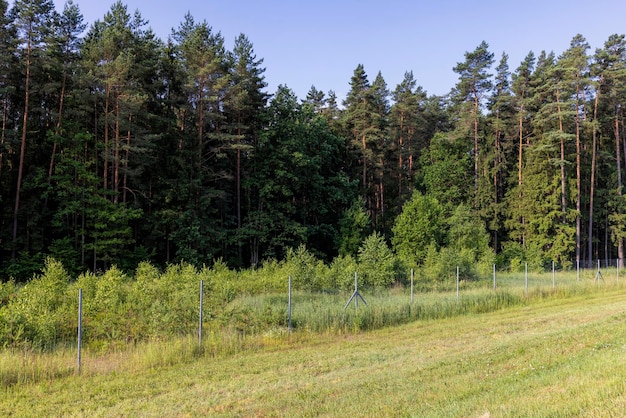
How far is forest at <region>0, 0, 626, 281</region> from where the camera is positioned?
83.2 ft

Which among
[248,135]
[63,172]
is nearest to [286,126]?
[248,135]

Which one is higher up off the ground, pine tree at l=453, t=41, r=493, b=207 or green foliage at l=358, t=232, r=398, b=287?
pine tree at l=453, t=41, r=493, b=207

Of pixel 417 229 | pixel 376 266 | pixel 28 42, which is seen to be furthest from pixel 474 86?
pixel 28 42

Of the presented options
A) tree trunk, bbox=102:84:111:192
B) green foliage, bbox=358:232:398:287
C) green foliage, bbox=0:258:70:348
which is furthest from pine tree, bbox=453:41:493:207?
green foliage, bbox=0:258:70:348

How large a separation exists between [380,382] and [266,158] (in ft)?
95.8

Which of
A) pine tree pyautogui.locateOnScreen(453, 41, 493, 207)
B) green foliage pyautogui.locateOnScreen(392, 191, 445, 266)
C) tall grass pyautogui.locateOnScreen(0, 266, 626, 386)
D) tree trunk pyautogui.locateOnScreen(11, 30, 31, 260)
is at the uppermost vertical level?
pine tree pyautogui.locateOnScreen(453, 41, 493, 207)

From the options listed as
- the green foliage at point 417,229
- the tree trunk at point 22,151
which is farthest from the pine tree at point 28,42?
the green foliage at point 417,229

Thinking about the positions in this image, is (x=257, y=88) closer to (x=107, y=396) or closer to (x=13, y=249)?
(x=13, y=249)

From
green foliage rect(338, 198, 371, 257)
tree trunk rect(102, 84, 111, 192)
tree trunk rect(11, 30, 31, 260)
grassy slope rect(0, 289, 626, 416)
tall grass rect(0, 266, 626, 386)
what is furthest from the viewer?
green foliage rect(338, 198, 371, 257)

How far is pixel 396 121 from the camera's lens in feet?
142

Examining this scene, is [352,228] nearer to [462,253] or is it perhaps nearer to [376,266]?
[462,253]

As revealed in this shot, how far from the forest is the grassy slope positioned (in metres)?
12.3

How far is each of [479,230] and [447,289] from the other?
1848 centimetres

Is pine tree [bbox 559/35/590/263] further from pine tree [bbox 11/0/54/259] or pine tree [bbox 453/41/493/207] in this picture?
pine tree [bbox 11/0/54/259]
